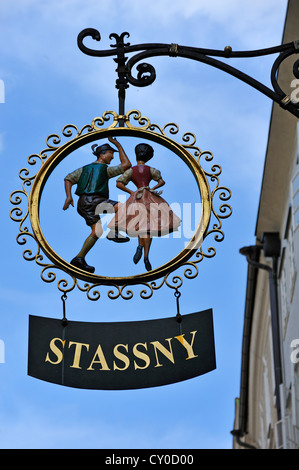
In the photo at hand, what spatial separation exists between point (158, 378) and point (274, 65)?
85.7 inches

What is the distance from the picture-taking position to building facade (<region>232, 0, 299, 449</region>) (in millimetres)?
15414

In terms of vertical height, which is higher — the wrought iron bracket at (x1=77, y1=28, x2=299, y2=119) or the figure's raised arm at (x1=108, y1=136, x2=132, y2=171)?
the wrought iron bracket at (x1=77, y1=28, x2=299, y2=119)

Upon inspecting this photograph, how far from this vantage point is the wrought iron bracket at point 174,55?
7465mm

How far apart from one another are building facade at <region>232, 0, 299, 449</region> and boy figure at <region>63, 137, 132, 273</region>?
5.60m

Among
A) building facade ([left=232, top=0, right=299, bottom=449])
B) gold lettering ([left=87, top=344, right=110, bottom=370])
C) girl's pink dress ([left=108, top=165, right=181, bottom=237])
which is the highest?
building facade ([left=232, top=0, right=299, bottom=449])

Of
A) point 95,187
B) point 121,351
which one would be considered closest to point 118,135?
point 95,187

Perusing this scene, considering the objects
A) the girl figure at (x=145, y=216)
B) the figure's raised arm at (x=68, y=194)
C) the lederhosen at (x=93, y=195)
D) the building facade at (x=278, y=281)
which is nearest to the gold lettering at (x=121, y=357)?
the girl figure at (x=145, y=216)

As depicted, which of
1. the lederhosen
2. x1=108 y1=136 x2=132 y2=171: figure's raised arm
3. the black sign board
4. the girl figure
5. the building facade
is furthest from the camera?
the building facade

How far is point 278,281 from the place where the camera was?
18750mm

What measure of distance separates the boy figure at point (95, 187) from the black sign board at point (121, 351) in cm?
50

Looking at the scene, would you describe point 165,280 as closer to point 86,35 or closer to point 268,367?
point 86,35

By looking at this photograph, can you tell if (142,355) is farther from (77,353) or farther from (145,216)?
(145,216)

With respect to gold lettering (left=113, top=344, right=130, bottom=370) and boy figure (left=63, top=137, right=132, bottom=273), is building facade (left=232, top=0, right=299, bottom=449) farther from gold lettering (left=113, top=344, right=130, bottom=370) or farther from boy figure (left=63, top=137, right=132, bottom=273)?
gold lettering (left=113, top=344, right=130, bottom=370)

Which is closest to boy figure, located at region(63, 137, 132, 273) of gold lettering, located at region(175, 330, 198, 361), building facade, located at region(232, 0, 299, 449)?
gold lettering, located at region(175, 330, 198, 361)
